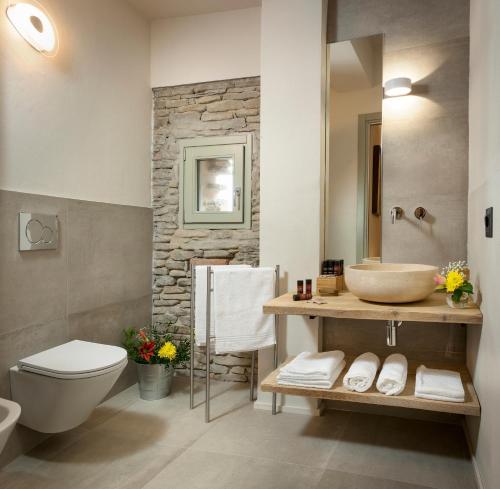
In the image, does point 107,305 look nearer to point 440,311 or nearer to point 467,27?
point 440,311

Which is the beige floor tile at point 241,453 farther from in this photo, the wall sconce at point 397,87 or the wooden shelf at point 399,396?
the wall sconce at point 397,87

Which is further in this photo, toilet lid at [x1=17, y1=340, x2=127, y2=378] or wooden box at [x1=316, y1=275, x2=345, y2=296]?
wooden box at [x1=316, y1=275, x2=345, y2=296]

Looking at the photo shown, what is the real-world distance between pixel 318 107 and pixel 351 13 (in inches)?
23.8

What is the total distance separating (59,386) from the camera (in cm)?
→ 207

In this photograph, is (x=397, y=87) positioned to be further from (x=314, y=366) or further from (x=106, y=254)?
(x=106, y=254)

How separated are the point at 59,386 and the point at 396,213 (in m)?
1.96

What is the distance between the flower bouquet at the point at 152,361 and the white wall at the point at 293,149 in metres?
0.63

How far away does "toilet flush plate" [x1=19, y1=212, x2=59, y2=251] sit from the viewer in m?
2.28

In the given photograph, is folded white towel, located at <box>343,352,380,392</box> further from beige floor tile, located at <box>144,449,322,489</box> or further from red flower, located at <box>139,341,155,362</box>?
red flower, located at <box>139,341,155,362</box>

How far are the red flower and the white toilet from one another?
0.71m

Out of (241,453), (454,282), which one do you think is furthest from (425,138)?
(241,453)

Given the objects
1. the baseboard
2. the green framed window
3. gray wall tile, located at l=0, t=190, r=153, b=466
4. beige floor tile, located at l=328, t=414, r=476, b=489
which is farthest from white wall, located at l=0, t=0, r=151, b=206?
the baseboard

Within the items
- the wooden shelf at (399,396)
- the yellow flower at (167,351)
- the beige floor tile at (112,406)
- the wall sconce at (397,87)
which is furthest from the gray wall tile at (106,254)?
the wall sconce at (397,87)

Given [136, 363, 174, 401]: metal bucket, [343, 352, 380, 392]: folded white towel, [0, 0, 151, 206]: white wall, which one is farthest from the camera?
[136, 363, 174, 401]: metal bucket
